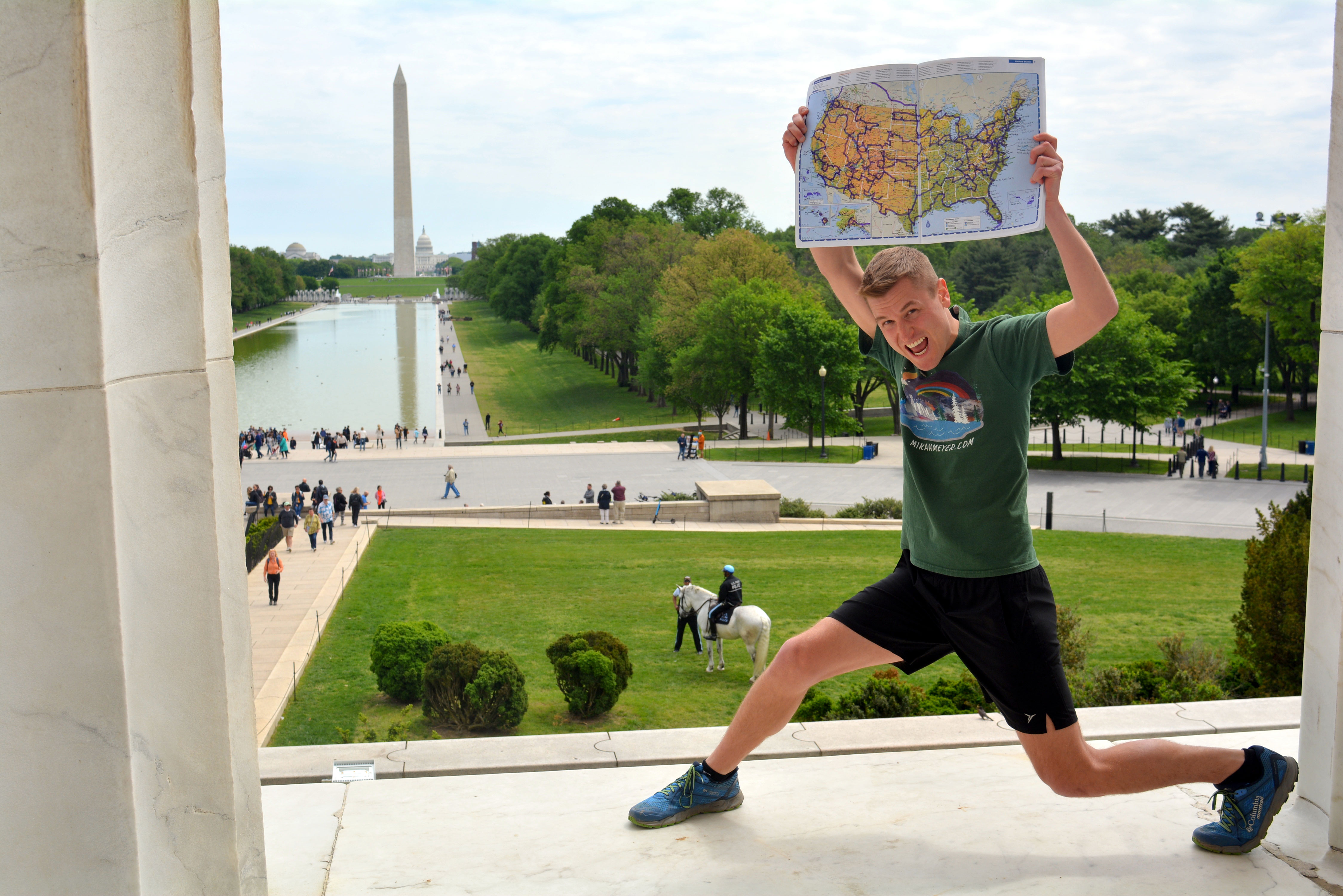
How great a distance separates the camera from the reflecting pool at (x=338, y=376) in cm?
5734

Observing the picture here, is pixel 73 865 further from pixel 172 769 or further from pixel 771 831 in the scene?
pixel 771 831

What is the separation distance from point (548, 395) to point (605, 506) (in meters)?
40.4

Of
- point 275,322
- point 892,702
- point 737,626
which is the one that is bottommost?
point 737,626

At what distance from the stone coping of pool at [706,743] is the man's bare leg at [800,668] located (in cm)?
94

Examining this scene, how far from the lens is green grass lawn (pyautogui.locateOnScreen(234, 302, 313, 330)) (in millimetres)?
139000

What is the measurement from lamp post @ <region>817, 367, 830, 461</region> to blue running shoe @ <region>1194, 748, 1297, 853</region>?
127ft

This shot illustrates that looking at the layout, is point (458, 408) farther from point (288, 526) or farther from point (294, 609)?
point (294, 609)

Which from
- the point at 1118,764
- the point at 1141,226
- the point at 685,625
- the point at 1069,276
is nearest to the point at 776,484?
the point at 685,625

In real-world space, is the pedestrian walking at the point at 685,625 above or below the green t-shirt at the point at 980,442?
below

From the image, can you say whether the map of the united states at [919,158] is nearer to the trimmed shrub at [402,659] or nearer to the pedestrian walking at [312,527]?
the trimmed shrub at [402,659]

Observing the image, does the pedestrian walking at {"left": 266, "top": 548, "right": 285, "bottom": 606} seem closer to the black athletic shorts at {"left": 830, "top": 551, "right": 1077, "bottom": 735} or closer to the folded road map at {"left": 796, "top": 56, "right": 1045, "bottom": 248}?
the black athletic shorts at {"left": 830, "top": 551, "right": 1077, "bottom": 735}

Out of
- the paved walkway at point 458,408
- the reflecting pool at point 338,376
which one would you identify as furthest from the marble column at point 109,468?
the paved walkway at point 458,408

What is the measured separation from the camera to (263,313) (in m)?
164

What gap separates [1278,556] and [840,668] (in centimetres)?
743
